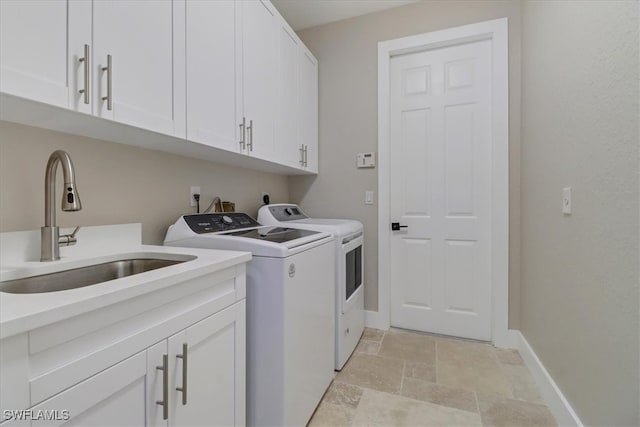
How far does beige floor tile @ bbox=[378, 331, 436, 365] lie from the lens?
2105 millimetres

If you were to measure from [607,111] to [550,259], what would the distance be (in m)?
0.84

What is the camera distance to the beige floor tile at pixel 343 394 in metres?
1.63

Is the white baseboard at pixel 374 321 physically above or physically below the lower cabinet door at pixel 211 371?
below

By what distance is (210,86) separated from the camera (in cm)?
139

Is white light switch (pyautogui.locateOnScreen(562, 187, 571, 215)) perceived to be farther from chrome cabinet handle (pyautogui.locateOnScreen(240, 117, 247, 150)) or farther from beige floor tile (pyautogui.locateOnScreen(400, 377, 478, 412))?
chrome cabinet handle (pyautogui.locateOnScreen(240, 117, 247, 150))

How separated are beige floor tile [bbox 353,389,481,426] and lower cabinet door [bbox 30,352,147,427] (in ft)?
3.66

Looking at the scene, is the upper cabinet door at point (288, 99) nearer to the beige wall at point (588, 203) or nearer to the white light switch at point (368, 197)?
the white light switch at point (368, 197)

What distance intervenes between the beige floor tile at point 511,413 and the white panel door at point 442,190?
759 millimetres

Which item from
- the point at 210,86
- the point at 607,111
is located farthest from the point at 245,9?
the point at 607,111

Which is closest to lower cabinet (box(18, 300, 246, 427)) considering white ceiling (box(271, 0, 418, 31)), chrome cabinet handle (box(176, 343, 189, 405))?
chrome cabinet handle (box(176, 343, 189, 405))

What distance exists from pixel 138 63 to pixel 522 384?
2.51 m

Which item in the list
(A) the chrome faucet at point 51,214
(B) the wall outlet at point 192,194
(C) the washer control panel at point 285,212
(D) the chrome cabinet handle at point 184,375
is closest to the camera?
(D) the chrome cabinet handle at point 184,375

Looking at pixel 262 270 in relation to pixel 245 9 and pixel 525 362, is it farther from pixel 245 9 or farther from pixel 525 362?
pixel 525 362

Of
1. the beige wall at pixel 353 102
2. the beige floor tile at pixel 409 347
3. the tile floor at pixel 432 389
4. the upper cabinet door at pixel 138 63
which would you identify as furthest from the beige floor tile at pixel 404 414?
the upper cabinet door at pixel 138 63
